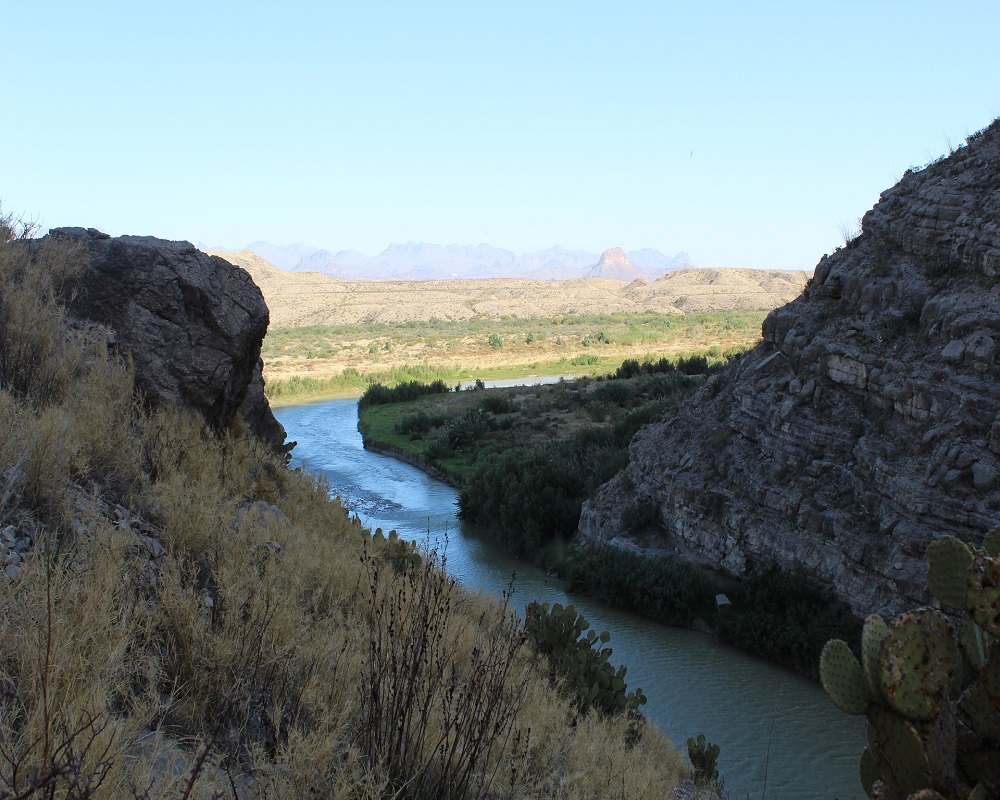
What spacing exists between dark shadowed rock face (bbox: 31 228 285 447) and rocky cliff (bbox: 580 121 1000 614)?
9233 millimetres

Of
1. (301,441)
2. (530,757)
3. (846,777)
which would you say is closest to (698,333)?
(301,441)

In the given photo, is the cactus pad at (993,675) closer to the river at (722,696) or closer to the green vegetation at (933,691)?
the green vegetation at (933,691)

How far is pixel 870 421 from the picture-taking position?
13.9m

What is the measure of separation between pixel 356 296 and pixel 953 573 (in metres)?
132

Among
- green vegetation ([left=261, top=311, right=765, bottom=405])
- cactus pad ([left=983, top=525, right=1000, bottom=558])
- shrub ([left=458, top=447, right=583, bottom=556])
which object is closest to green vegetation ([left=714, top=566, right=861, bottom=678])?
shrub ([left=458, top=447, right=583, bottom=556])

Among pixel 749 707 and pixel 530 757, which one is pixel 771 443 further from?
pixel 530 757

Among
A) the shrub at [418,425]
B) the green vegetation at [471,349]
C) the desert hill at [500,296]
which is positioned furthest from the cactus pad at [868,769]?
the desert hill at [500,296]

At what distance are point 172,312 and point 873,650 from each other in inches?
323

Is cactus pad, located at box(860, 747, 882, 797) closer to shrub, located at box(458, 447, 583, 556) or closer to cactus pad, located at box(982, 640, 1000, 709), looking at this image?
cactus pad, located at box(982, 640, 1000, 709)

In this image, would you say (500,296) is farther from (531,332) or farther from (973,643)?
(973,643)

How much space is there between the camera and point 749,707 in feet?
40.0

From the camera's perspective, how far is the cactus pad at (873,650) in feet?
12.8

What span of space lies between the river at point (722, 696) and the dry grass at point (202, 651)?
0.99 meters

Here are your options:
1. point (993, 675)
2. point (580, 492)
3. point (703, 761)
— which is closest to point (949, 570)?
point (993, 675)
